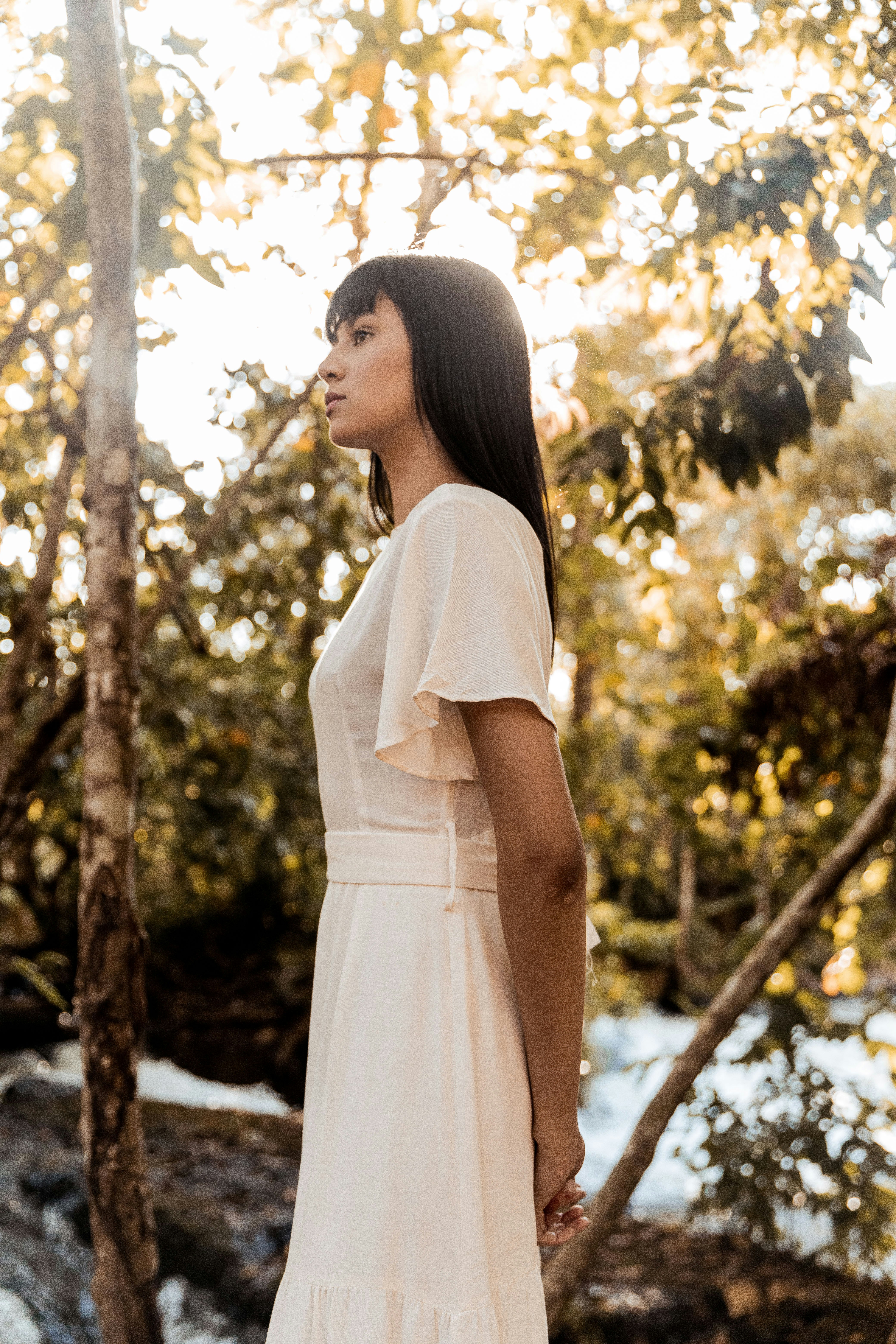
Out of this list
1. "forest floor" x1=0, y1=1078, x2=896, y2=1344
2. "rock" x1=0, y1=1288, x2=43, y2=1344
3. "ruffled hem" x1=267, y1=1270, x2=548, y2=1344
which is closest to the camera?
"ruffled hem" x1=267, y1=1270, x2=548, y2=1344

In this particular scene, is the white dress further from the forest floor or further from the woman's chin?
the forest floor

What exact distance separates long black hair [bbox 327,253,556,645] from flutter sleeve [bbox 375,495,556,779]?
0.11m

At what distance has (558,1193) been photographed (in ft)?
3.51

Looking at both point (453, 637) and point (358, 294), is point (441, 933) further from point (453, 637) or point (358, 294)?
point (358, 294)

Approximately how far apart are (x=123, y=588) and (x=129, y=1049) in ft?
2.60

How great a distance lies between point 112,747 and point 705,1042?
1562 millimetres

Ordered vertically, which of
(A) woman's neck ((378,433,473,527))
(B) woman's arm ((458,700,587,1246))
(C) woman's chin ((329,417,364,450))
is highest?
(C) woman's chin ((329,417,364,450))

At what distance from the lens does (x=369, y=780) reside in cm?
104

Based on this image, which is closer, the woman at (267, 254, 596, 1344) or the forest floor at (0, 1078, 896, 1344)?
the woman at (267, 254, 596, 1344)

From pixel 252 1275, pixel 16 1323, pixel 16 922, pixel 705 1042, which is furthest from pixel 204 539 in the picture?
pixel 16 922

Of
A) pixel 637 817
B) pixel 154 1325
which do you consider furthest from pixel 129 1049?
pixel 637 817

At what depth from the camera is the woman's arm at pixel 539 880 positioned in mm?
925

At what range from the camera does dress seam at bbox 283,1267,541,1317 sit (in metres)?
0.91

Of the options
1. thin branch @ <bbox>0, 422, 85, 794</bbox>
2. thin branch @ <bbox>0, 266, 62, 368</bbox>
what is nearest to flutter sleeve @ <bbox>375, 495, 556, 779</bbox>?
thin branch @ <bbox>0, 422, 85, 794</bbox>
